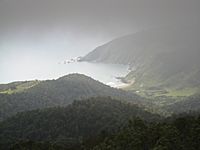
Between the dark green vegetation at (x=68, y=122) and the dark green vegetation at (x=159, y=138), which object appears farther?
the dark green vegetation at (x=68, y=122)

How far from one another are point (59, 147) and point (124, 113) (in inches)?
1949

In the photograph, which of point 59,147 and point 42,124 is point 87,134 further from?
point 59,147

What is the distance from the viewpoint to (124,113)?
15375cm

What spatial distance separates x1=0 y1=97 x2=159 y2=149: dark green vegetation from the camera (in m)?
138

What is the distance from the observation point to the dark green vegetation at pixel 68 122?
13810cm

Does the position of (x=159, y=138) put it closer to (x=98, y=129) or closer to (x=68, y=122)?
(x=98, y=129)

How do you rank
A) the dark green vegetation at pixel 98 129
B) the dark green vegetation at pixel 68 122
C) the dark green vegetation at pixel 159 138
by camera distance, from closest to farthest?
the dark green vegetation at pixel 159 138
the dark green vegetation at pixel 98 129
the dark green vegetation at pixel 68 122

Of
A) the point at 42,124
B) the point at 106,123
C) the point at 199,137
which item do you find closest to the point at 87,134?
the point at 106,123

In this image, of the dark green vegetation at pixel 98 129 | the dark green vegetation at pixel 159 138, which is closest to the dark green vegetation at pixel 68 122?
the dark green vegetation at pixel 98 129

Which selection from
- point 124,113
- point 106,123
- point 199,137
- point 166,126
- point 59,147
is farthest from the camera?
point 124,113

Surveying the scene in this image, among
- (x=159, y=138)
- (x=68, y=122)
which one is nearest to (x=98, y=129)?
(x=68, y=122)

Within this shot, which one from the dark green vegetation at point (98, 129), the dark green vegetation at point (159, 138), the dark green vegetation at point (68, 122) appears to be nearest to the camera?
the dark green vegetation at point (159, 138)

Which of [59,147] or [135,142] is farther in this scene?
Result: [59,147]

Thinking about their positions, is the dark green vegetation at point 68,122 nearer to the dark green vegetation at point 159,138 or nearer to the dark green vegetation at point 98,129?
the dark green vegetation at point 98,129
